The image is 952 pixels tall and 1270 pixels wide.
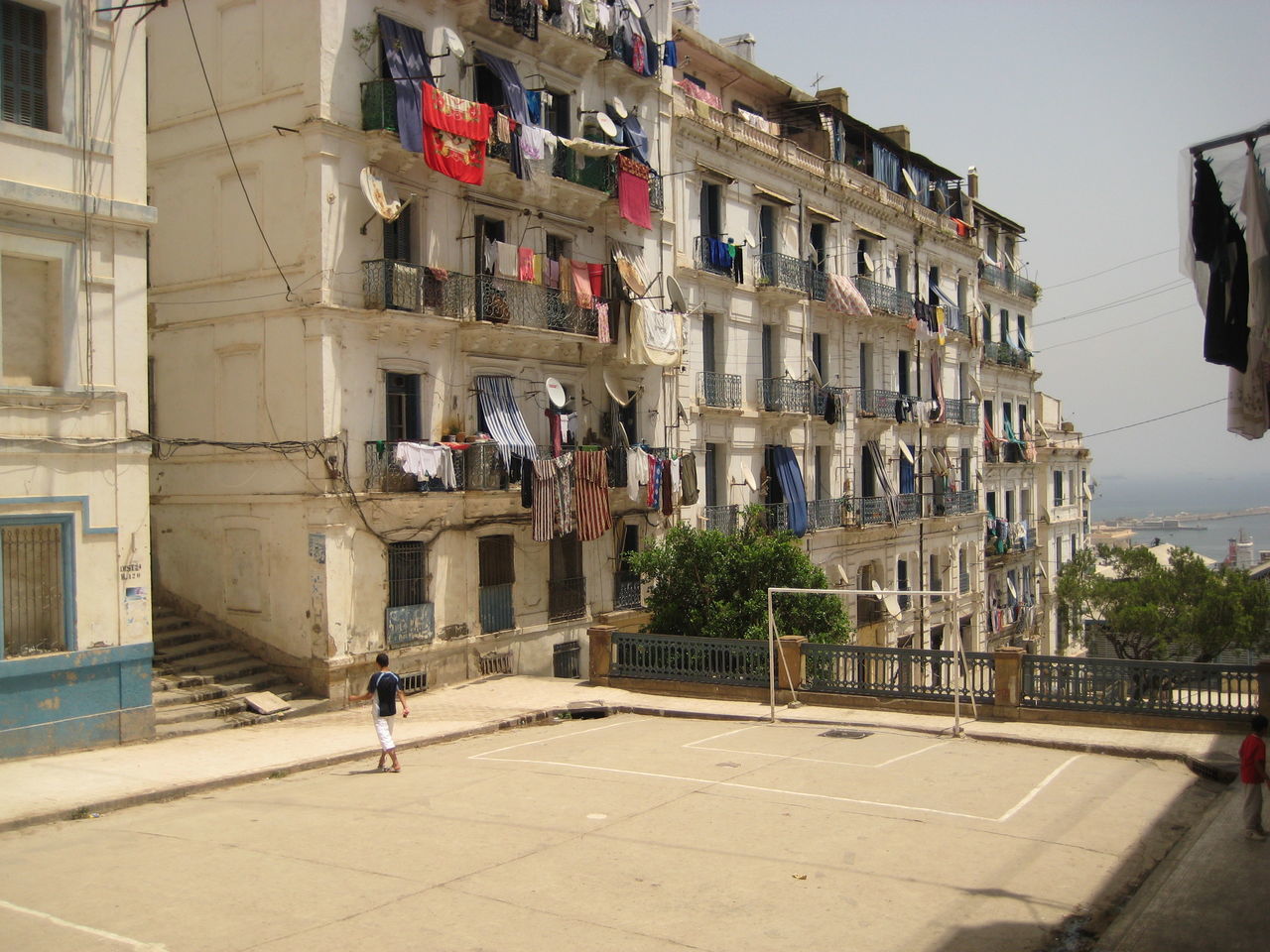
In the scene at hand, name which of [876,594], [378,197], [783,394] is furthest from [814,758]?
[783,394]

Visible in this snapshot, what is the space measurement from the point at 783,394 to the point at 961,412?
14.7m

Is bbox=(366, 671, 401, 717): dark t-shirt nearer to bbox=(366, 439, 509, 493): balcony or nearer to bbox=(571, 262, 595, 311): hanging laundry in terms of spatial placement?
bbox=(366, 439, 509, 493): balcony

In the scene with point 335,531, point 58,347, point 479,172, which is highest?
point 479,172

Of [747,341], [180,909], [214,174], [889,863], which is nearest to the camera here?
[180,909]

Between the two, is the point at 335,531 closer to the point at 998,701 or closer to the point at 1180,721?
the point at 998,701

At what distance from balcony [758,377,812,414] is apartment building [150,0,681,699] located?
683 cm

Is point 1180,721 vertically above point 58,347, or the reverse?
point 58,347

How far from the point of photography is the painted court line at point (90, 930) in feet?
28.7

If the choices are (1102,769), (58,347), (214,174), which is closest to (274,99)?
(214,174)

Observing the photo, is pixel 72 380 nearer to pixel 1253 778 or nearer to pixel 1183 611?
pixel 1253 778

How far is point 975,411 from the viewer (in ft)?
154

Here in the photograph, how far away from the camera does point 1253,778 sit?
12.1 m

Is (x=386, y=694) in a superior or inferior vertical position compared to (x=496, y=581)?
inferior

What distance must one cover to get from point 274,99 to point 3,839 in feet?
46.9
